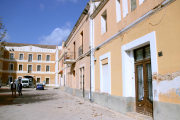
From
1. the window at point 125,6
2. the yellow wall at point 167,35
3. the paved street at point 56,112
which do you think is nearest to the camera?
the yellow wall at point 167,35

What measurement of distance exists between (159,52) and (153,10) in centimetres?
150

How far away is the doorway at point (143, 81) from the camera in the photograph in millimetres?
6456

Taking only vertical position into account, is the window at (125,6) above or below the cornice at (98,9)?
below

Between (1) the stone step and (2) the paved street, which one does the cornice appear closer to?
(2) the paved street

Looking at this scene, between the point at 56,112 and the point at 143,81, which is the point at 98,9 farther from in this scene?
the point at 56,112

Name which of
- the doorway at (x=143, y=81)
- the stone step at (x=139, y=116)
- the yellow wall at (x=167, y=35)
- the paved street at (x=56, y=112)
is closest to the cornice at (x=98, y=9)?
the yellow wall at (x=167, y=35)

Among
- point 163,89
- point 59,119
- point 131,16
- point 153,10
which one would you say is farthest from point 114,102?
point 153,10

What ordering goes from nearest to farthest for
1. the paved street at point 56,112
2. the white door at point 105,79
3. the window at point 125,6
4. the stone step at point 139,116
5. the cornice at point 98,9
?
1. the stone step at point 139,116
2. the paved street at point 56,112
3. the window at point 125,6
4. the white door at point 105,79
5. the cornice at point 98,9

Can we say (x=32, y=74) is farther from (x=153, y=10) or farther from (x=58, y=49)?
(x=153, y=10)

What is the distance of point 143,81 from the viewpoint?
6.89 meters

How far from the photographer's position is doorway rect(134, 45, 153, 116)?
6.46 m

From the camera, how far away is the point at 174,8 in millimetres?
4957

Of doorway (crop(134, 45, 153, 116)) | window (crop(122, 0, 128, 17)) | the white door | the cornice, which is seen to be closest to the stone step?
doorway (crop(134, 45, 153, 116))

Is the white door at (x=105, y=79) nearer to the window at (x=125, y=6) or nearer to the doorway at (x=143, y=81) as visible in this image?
the doorway at (x=143, y=81)
